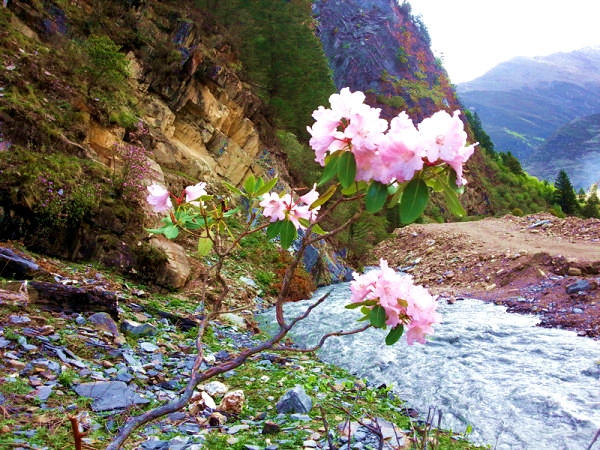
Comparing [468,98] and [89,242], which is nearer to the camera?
[89,242]

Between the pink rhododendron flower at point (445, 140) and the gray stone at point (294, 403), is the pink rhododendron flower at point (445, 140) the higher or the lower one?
the higher one

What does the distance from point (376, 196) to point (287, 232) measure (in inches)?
16.9

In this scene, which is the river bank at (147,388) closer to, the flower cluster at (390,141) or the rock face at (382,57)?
the flower cluster at (390,141)

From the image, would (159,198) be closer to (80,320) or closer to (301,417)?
(301,417)

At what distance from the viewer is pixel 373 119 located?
1074 mm

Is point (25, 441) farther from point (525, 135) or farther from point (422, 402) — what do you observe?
point (525, 135)

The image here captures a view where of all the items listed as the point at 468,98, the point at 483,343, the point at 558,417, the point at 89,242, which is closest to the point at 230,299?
the point at 89,242

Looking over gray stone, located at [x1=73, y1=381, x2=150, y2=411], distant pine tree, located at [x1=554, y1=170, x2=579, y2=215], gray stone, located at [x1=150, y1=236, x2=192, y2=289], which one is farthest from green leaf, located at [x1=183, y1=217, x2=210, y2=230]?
distant pine tree, located at [x1=554, y1=170, x2=579, y2=215]

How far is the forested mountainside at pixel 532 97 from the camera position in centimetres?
11106

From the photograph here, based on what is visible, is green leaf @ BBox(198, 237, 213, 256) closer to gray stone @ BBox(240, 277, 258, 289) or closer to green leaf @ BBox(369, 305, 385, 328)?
green leaf @ BBox(369, 305, 385, 328)

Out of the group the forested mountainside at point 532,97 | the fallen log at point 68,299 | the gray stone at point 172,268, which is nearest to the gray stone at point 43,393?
the fallen log at point 68,299

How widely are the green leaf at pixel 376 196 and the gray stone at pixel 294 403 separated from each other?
2.24 metres

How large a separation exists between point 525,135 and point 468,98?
74.9 ft

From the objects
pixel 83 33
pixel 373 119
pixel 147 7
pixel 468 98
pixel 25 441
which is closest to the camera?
pixel 373 119
